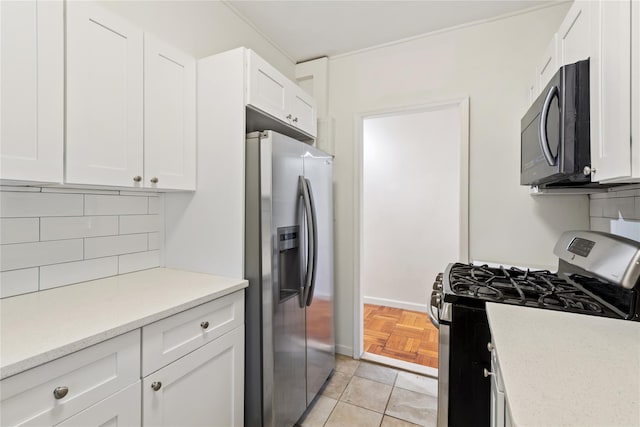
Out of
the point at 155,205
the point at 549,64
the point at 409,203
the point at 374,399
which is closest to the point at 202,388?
the point at 155,205

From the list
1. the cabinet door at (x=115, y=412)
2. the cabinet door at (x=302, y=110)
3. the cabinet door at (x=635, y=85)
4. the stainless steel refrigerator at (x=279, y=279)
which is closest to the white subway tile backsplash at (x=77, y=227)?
the stainless steel refrigerator at (x=279, y=279)

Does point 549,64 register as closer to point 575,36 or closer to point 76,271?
point 575,36

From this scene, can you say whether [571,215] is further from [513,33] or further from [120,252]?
[120,252]

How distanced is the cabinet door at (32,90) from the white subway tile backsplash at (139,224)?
490mm

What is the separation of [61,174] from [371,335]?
8.98ft

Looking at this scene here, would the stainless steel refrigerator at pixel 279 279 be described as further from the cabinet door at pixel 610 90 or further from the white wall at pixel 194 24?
the cabinet door at pixel 610 90

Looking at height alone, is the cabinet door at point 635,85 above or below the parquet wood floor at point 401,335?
above

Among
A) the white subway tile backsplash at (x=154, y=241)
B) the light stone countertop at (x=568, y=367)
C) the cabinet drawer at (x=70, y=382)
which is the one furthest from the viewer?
the white subway tile backsplash at (x=154, y=241)

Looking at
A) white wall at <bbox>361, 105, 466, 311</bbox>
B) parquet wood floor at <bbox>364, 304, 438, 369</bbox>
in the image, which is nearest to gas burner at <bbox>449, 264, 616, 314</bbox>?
parquet wood floor at <bbox>364, 304, 438, 369</bbox>

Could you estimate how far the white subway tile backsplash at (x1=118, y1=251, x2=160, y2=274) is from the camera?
61.2 inches

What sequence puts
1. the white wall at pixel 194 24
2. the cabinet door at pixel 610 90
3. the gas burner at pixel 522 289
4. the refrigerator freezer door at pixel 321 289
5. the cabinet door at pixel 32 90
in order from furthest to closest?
1. the refrigerator freezer door at pixel 321 289
2. the white wall at pixel 194 24
3. the gas burner at pixel 522 289
4. the cabinet door at pixel 32 90
5. the cabinet door at pixel 610 90

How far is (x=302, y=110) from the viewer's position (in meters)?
2.11

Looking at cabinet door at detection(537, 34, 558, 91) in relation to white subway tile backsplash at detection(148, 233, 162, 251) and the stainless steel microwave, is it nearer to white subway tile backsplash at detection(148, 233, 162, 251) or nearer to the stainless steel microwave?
the stainless steel microwave

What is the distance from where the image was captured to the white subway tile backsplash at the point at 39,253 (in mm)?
1169
